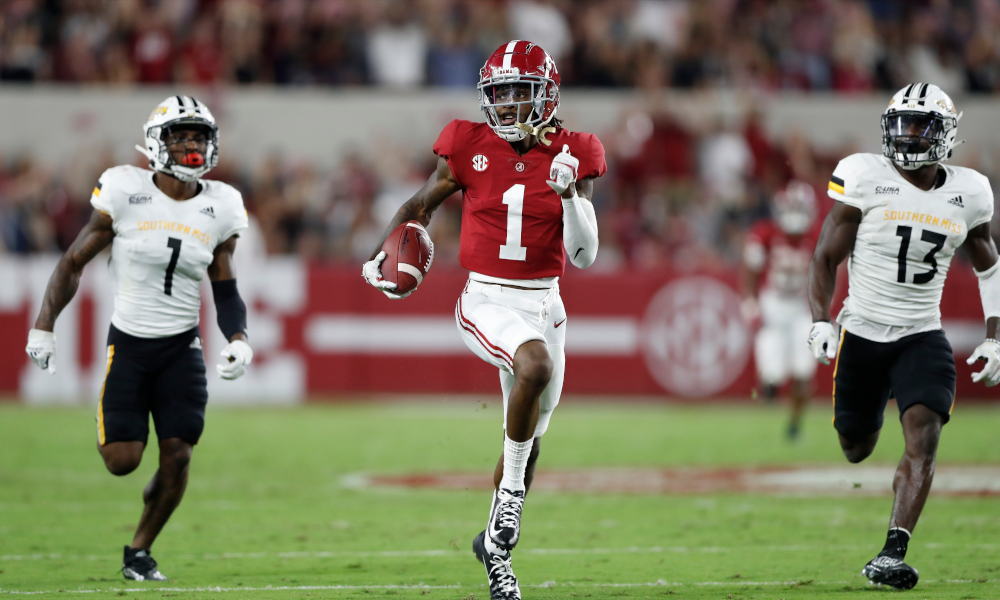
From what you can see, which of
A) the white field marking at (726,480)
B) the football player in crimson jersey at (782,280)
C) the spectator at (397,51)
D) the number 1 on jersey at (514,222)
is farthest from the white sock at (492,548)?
the spectator at (397,51)

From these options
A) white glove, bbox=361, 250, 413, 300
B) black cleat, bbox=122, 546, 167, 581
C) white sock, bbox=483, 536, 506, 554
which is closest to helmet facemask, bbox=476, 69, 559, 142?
white glove, bbox=361, 250, 413, 300

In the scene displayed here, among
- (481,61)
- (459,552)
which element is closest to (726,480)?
(459,552)

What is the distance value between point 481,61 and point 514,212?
10610mm

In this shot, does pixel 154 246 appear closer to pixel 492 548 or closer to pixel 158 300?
pixel 158 300

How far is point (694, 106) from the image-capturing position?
51.7 feet

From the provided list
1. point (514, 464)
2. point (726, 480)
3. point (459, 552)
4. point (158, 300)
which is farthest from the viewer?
point (726, 480)

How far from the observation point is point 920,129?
5.58 m

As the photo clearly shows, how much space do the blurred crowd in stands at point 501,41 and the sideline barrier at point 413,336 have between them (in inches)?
118

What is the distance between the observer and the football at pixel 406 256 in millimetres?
5293

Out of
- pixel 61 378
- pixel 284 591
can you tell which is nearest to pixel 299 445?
pixel 61 378

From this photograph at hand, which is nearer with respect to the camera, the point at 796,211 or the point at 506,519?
the point at 506,519

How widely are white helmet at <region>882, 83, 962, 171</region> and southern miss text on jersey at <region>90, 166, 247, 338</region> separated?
3091 millimetres

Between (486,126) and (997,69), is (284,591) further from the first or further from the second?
(997,69)

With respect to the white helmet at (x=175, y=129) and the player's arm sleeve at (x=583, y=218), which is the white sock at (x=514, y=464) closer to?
the player's arm sleeve at (x=583, y=218)
